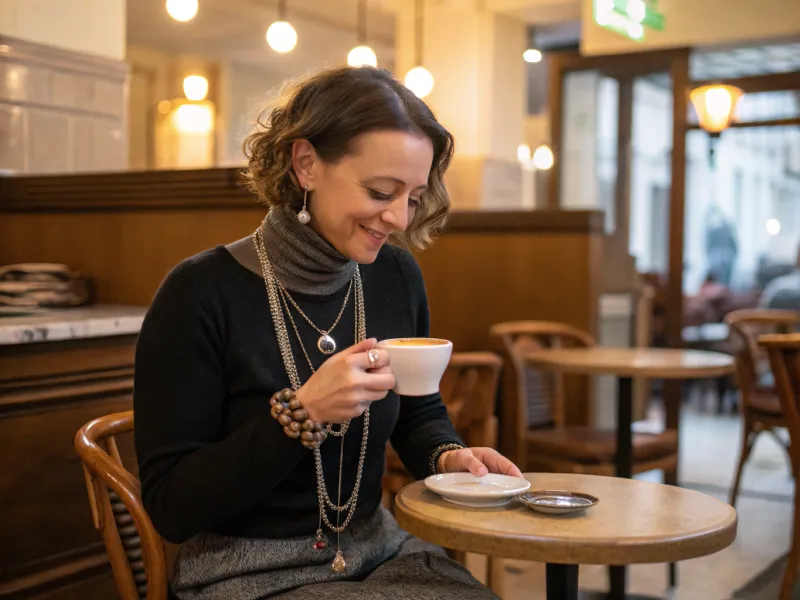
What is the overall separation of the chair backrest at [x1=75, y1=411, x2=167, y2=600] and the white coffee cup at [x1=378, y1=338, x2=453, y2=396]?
0.45 meters

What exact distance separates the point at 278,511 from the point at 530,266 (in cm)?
301

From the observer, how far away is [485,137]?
795 centimetres

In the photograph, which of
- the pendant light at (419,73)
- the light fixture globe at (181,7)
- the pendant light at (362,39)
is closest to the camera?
the light fixture globe at (181,7)

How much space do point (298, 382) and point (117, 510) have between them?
0.39 m

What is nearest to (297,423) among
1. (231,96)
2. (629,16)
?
(629,16)

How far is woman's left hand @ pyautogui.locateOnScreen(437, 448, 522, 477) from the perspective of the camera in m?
1.46

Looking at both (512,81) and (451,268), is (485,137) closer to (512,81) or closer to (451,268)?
(512,81)

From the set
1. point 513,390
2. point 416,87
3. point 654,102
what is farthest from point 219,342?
point 654,102

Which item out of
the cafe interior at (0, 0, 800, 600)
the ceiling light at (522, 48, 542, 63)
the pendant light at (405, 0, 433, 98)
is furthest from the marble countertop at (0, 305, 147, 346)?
the ceiling light at (522, 48, 542, 63)

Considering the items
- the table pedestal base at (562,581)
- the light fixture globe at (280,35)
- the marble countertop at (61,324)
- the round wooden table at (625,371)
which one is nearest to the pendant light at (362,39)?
the light fixture globe at (280,35)

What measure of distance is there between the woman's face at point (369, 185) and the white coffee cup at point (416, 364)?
0.20 meters

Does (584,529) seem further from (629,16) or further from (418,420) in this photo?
(629,16)

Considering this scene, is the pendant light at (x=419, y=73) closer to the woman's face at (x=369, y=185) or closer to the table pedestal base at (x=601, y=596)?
the table pedestal base at (x=601, y=596)

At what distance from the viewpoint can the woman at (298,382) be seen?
1294mm
